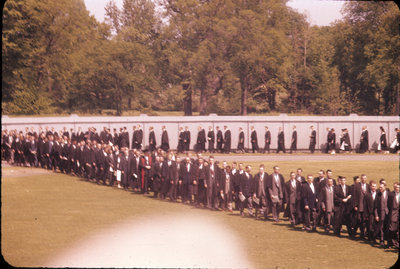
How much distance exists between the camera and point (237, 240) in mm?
15008

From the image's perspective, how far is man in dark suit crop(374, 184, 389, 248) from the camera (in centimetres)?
1491

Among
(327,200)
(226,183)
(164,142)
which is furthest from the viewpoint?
(164,142)

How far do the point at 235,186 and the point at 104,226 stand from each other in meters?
5.26

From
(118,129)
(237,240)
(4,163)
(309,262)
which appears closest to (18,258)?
(237,240)

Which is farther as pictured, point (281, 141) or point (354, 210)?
point (281, 141)

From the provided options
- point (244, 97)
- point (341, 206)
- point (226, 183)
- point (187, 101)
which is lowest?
point (341, 206)

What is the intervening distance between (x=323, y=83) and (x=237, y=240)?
3142 centimetres

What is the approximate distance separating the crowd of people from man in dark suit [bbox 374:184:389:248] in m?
0.03

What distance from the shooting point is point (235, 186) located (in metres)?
18.8

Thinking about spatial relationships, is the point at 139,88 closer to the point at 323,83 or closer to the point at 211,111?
the point at 211,111

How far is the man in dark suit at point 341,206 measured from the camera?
16.0 m

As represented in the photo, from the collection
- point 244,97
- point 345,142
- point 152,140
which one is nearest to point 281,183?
point 152,140

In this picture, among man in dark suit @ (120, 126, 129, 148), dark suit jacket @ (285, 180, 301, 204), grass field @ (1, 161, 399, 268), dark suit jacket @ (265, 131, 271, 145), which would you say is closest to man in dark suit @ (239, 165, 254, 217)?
grass field @ (1, 161, 399, 268)

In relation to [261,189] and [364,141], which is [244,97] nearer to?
[364,141]
